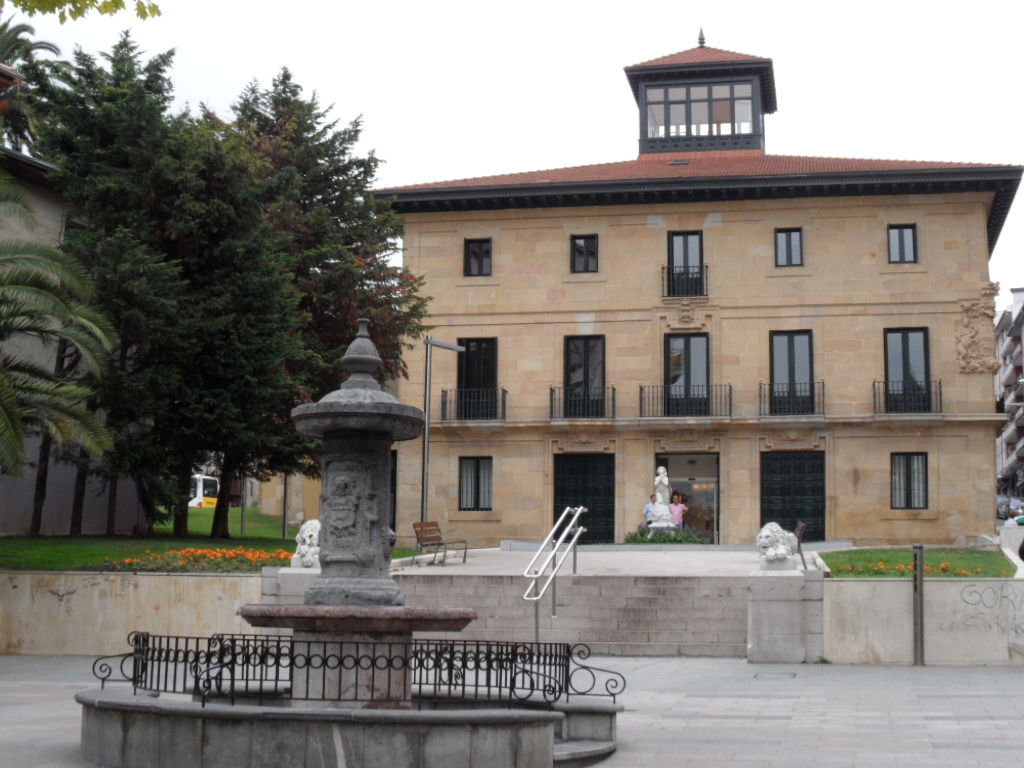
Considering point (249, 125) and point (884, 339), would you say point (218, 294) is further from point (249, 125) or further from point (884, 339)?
point (884, 339)

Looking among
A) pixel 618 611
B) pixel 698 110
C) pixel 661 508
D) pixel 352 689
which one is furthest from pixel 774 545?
pixel 698 110

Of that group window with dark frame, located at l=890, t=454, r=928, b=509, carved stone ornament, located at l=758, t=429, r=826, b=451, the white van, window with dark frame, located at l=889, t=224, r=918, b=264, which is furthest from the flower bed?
the white van

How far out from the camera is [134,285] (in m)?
23.7

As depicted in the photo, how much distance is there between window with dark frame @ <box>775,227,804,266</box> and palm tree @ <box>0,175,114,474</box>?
22.0m

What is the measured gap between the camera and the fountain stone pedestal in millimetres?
9750

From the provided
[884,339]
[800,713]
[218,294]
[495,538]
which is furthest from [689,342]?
[800,713]

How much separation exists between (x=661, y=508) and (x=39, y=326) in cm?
1747

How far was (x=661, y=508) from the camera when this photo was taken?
32094mm

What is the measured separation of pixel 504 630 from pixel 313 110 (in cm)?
1904

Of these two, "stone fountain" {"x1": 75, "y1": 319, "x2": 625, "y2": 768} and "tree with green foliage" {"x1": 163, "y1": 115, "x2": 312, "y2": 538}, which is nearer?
"stone fountain" {"x1": 75, "y1": 319, "x2": 625, "y2": 768}

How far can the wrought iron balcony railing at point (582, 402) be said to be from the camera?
3672 cm

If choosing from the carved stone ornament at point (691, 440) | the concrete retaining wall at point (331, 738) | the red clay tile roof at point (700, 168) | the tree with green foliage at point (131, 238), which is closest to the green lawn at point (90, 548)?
the tree with green foliage at point (131, 238)

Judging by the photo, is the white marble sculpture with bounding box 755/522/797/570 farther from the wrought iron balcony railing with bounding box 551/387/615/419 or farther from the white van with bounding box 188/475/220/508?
the white van with bounding box 188/475/220/508

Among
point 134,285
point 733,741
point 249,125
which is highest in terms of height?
point 249,125
